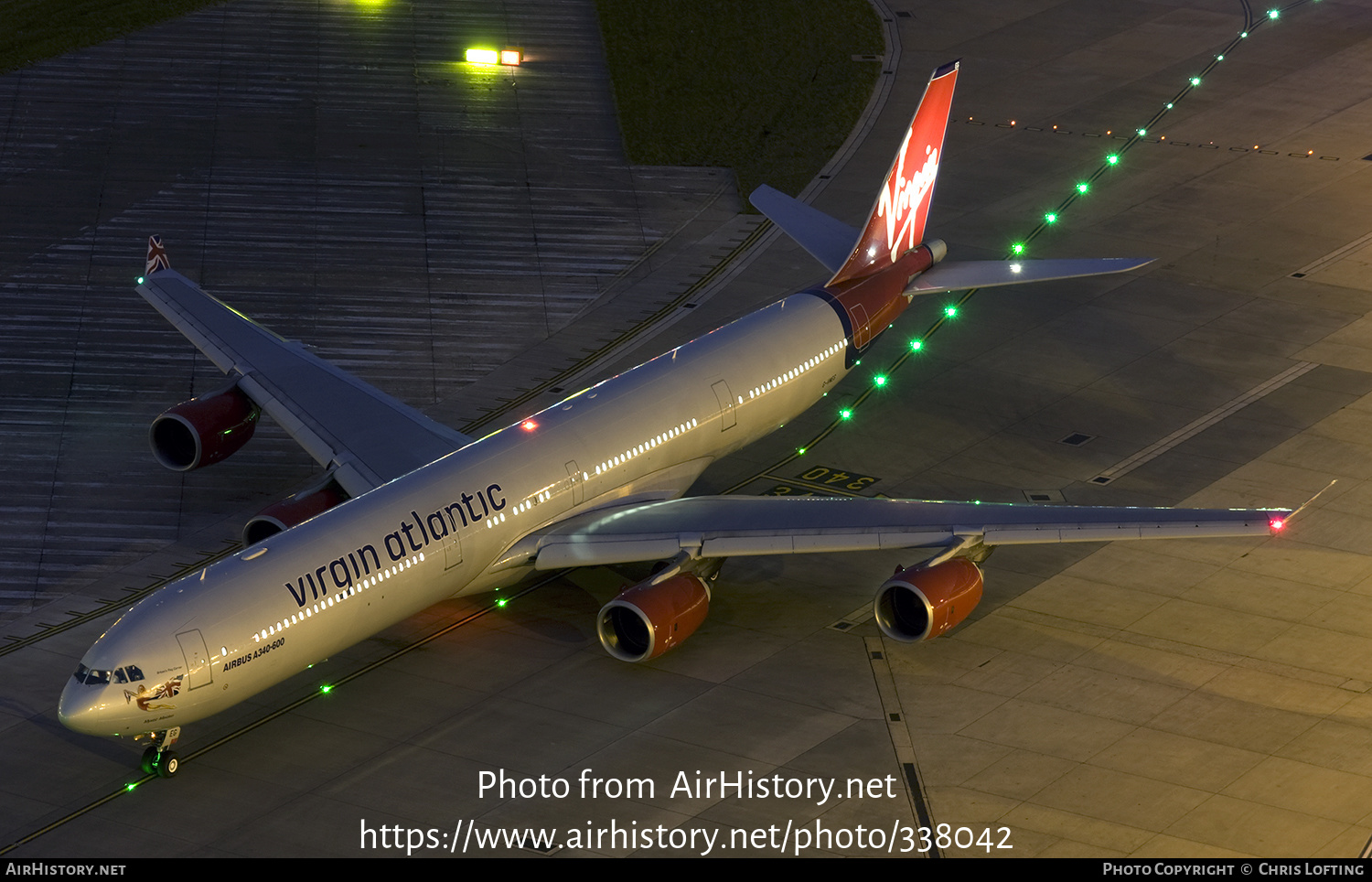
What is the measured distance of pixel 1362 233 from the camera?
62.0 metres

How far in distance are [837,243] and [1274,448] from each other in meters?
13.1

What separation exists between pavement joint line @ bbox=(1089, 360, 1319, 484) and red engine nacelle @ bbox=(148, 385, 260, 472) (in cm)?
2225

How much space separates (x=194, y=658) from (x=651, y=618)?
9362mm

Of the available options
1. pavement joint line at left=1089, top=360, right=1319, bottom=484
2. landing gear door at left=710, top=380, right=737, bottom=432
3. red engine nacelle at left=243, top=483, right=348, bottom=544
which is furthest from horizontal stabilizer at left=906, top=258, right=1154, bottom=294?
red engine nacelle at left=243, top=483, right=348, bottom=544

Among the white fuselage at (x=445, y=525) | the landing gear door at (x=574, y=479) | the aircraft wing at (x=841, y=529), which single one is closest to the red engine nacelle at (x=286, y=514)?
the white fuselage at (x=445, y=525)

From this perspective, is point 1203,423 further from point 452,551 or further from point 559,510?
point 452,551

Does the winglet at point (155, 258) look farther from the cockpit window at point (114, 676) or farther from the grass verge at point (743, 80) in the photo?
the grass verge at point (743, 80)

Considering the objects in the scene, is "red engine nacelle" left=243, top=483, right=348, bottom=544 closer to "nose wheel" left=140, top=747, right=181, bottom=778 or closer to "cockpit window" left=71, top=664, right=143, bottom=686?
"nose wheel" left=140, top=747, right=181, bottom=778

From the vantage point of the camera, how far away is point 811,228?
50750 mm

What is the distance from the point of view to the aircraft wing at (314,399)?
4281cm

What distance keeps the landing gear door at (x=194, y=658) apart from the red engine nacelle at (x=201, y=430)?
1239 centimetres

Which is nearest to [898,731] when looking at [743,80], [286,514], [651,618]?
[651,618]

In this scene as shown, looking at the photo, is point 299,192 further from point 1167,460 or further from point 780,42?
point 1167,460

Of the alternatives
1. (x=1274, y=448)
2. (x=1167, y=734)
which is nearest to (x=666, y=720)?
(x=1167, y=734)
